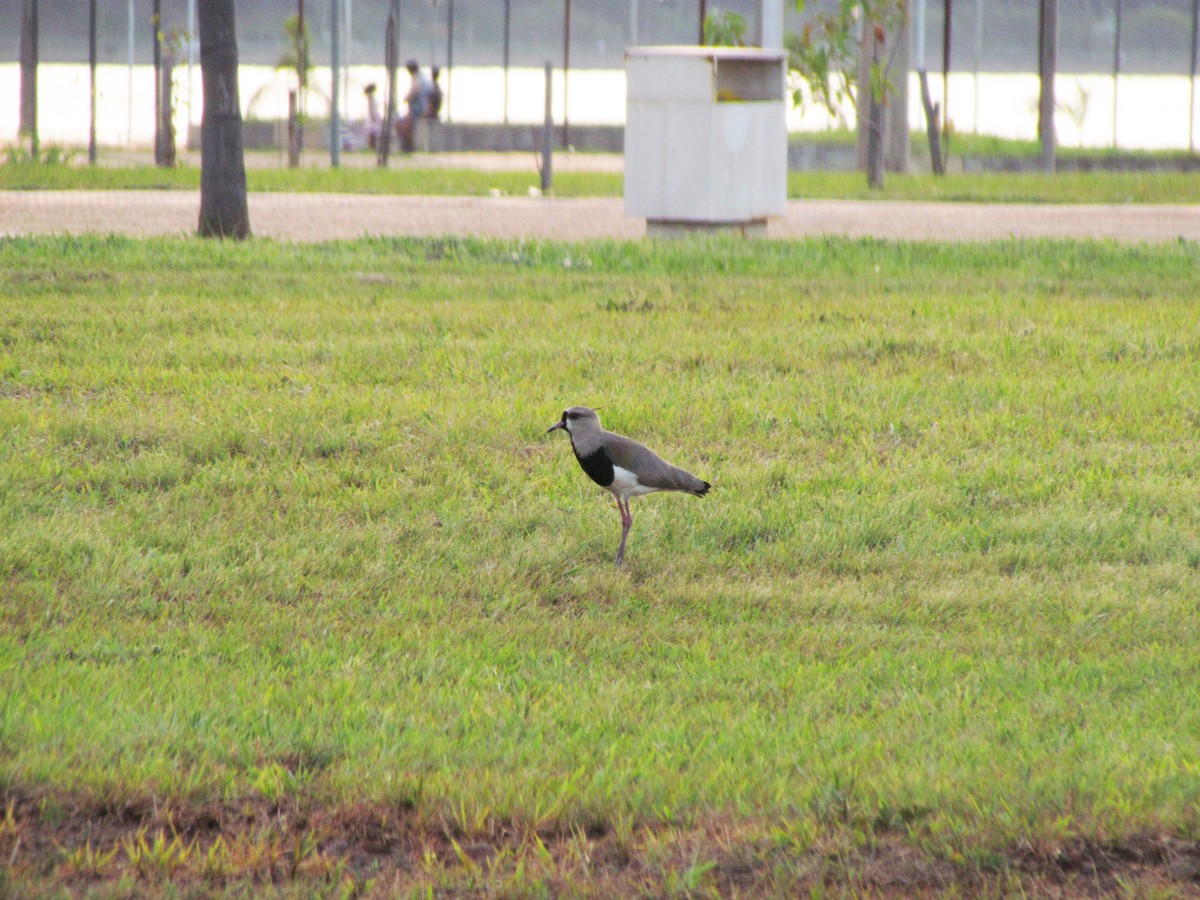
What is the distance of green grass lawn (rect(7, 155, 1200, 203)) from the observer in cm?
1847

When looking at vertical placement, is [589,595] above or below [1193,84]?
below

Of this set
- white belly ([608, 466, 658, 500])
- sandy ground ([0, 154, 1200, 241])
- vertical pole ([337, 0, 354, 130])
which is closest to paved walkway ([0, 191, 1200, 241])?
sandy ground ([0, 154, 1200, 241])

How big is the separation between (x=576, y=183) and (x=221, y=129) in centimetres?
1021

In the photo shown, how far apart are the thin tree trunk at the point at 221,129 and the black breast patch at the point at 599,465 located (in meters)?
6.83

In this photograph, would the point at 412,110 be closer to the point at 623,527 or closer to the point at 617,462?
the point at 623,527

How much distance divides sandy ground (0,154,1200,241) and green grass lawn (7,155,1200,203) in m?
0.93

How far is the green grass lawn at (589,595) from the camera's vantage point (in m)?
3.35

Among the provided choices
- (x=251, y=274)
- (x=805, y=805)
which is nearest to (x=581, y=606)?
(x=805, y=805)

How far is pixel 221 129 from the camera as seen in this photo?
11.3 m

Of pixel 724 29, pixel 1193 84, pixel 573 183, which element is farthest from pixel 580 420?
pixel 1193 84

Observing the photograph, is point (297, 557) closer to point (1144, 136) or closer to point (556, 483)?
point (556, 483)

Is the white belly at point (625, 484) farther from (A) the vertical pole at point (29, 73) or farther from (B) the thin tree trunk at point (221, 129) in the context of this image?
(A) the vertical pole at point (29, 73)

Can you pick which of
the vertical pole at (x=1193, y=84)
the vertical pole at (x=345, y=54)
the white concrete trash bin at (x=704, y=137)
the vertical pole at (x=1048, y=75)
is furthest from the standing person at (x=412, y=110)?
the white concrete trash bin at (x=704, y=137)

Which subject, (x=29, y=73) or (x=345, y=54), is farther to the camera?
(x=345, y=54)
